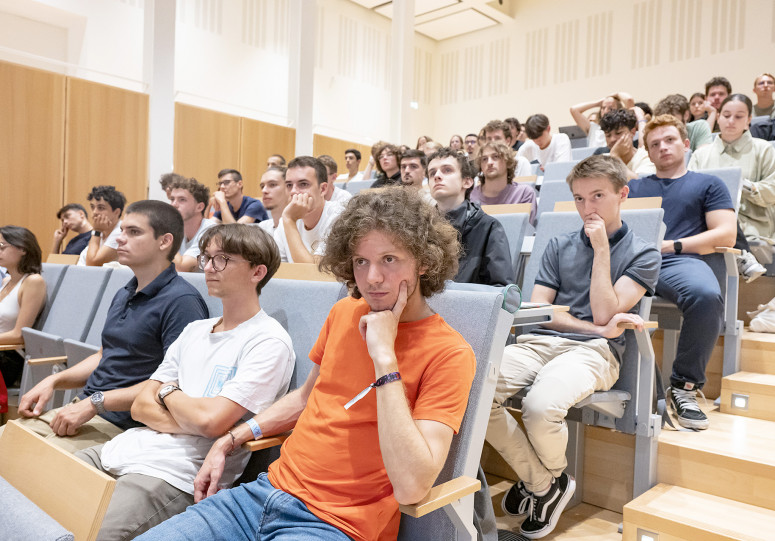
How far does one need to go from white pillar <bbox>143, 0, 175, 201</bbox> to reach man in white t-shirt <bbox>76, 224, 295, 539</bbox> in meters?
4.44

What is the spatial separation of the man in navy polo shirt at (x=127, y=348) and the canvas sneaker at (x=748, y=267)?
2324mm

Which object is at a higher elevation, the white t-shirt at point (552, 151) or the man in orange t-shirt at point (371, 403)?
the white t-shirt at point (552, 151)

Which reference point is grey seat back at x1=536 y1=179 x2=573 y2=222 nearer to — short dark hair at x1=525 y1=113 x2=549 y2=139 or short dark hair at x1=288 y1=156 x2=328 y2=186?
short dark hair at x1=288 y1=156 x2=328 y2=186

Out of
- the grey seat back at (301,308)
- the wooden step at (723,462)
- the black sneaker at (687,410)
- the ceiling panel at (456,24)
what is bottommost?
the wooden step at (723,462)

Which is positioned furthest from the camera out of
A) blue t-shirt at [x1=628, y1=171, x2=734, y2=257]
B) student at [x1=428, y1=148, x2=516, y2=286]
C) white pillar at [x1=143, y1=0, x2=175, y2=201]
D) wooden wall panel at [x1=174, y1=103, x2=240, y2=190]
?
wooden wall panel at [x1=174, y1=103, x2=240, y2=190]

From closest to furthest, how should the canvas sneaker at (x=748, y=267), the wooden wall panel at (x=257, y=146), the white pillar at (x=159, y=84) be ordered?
the canvas sneaker at (x=748, y=267), the white pillar at (x=159, y=84), the wooden wall panel at (x=257, y=146)

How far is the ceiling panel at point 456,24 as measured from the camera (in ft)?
32.7

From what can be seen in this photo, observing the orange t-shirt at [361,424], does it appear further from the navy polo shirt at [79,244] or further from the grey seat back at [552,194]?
the navy polo shirt at [79,244]

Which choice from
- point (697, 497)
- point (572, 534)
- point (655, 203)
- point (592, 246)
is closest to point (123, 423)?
point (572, 534)

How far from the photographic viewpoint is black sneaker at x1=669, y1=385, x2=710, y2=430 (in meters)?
1.96

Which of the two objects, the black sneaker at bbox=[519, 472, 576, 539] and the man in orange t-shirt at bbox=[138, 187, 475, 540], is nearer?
the man in orange t-shirt at bbox=[138, 187, 475, 540]

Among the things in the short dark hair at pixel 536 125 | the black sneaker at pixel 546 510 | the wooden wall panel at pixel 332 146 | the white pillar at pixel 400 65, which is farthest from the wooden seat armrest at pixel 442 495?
the wooden wall panel at pixel 332 146

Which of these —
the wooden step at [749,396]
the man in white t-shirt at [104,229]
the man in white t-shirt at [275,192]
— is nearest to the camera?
the wooden step at [749,396]

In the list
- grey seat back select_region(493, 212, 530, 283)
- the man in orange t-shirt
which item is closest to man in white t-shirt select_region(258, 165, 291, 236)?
grey seat back select_region(493, 212, 530, 283)
